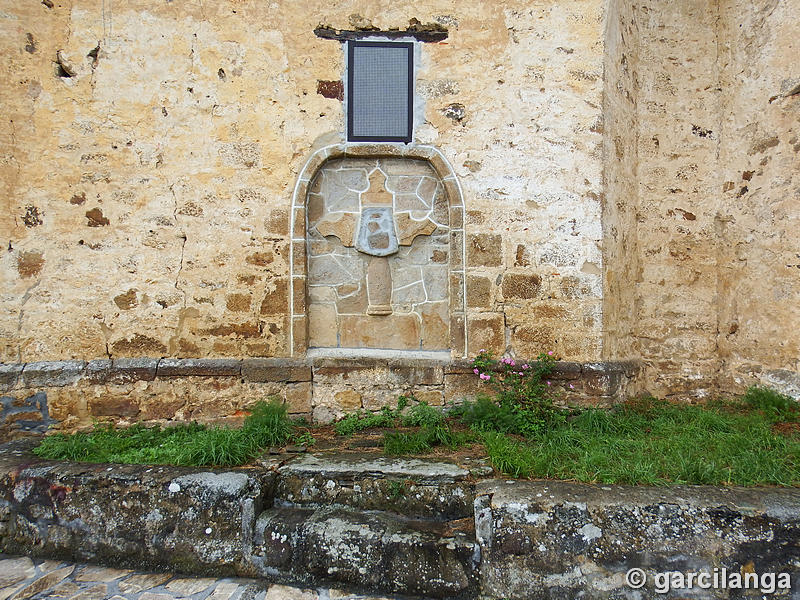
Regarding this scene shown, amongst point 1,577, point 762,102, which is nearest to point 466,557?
point 1,577

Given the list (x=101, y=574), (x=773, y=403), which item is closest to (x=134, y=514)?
(x=101, y=574)

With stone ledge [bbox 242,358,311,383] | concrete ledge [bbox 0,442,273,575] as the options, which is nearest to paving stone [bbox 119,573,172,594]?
concrete ledge [bbox 0,442,273,575]

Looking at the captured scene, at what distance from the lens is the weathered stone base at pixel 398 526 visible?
2549 mm

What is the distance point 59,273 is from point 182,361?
136 cm

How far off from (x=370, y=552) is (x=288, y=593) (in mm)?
528

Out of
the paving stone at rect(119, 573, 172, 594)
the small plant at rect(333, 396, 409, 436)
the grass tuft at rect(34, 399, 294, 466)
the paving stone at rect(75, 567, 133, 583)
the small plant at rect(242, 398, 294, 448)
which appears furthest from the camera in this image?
the small plant at rect(333, 396, 409, 436)

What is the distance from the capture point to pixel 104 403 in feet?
14.1

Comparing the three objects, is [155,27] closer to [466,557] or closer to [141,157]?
[141,157]

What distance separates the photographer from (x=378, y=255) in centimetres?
464

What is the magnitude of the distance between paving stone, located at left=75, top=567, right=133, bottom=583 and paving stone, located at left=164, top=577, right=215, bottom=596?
0.36m

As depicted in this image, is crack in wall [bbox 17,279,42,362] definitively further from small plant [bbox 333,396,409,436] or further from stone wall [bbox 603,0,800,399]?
stone wall [bbox 603,0,800,399]

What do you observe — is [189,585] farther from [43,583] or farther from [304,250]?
[304,250]

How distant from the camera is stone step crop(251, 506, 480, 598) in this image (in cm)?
267

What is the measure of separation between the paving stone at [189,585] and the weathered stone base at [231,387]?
159cm
